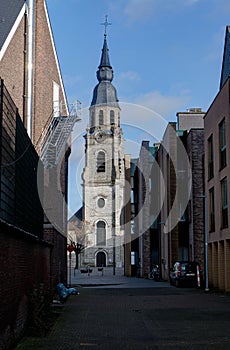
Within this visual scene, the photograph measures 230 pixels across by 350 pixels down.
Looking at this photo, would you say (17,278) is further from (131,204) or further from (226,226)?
(131,204)

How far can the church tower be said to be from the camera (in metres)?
108

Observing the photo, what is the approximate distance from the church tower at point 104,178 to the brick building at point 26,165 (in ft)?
233

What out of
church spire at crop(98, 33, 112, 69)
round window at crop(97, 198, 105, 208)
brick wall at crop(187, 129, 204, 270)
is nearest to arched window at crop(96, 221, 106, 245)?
round window at crop(97, 198, 105, 208)

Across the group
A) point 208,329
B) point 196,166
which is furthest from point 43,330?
point 196,166

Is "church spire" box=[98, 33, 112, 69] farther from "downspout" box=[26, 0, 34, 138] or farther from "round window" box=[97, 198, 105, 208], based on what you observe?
"downspout" box=[26, 0, 34, 138]

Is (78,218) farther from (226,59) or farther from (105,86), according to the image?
(226,59)

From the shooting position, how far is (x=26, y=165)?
1587cm

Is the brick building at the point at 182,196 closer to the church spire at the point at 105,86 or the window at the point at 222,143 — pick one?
the window at the point at 222,143

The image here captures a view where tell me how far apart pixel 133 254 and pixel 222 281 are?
36748 millimetres

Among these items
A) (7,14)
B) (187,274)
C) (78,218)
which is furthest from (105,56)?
(7,14)

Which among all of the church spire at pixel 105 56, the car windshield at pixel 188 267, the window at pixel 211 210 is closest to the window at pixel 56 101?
the window at pixel 211 210

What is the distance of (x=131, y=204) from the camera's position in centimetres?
6625

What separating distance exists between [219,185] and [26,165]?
1655cm

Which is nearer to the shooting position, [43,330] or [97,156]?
[43,330]
